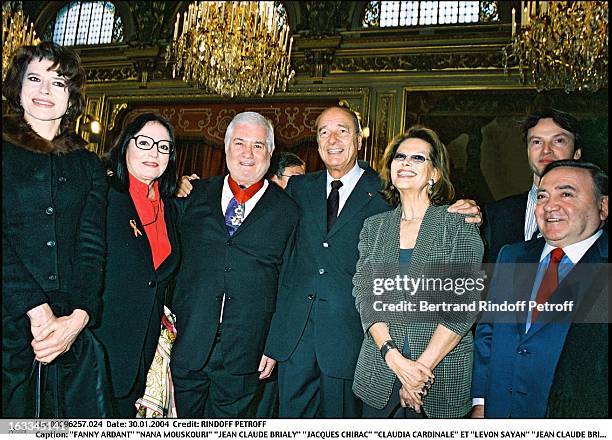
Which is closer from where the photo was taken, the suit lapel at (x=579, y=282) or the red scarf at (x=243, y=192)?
the suit lapel at (x=579, y=282)

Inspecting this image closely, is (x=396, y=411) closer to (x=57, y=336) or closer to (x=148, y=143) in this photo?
(x=57, y=336)

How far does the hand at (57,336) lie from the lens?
8.89ft

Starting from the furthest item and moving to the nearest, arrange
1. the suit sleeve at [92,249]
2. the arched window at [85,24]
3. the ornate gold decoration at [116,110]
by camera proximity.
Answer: the arched window at [85,24]
the ornate gold decoration at [116,110]
the suit sleeve at [92,249]

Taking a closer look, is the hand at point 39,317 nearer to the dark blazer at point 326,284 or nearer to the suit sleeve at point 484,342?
the dark blazer at point 326,284

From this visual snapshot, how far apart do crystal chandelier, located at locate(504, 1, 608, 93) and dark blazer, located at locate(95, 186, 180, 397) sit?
3.53m

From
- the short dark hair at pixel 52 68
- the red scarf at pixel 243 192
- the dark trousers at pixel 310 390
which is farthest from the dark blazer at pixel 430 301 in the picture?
the short dark hair at pixel 52 68

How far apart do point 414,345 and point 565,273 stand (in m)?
0.71

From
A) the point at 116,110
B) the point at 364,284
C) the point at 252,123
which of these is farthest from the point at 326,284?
the point at 116,110

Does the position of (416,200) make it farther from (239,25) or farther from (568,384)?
(239,25)

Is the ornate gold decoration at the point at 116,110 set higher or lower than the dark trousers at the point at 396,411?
higher

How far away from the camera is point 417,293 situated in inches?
113

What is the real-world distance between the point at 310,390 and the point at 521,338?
37.4 inches

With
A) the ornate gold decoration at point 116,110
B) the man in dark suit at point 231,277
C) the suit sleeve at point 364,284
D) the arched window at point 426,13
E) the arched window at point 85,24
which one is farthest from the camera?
the arched window at point 85,24

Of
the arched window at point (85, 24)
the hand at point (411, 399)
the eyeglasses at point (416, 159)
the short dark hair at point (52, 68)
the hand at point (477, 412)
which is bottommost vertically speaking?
the hand at point (477, 412)
